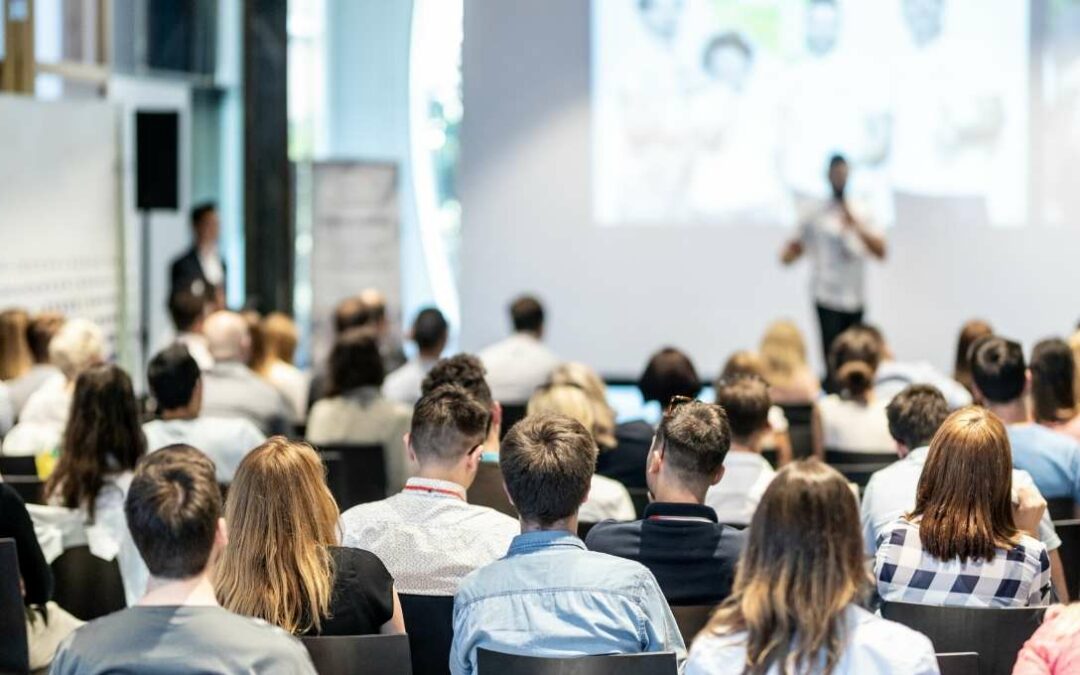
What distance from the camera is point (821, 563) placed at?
7.16 feet

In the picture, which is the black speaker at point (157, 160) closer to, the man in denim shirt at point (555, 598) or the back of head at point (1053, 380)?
the back of head at point (1053, 380)

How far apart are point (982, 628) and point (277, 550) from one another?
4.36 ft

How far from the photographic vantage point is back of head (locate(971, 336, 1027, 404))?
14.8ft

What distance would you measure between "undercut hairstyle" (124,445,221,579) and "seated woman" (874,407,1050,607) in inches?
56.3

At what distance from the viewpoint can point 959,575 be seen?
307 cm

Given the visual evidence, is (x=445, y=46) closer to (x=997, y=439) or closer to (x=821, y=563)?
(x=997, y=439)

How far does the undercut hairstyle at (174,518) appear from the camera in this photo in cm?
229

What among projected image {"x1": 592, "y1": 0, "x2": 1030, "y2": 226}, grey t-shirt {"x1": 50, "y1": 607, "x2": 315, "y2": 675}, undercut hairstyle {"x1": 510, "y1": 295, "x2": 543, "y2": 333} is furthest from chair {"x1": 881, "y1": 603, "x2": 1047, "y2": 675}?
projected image {"x1": 592, "y1": 0, "x2": 1030, "y2": 226}

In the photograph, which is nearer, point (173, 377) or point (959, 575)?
point (959, 575)

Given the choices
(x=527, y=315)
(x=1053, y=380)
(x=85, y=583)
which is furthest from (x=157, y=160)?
(x=1053, y=380)

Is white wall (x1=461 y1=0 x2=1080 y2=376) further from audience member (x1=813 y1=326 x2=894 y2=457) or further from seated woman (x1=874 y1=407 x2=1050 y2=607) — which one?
seated woman (x1=874 y1=407 x2=1050 y2=607)

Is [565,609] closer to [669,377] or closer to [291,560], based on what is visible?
[291,560]

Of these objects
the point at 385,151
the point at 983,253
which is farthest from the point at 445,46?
the point at 983,253

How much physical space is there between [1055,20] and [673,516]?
7587 millimetres
